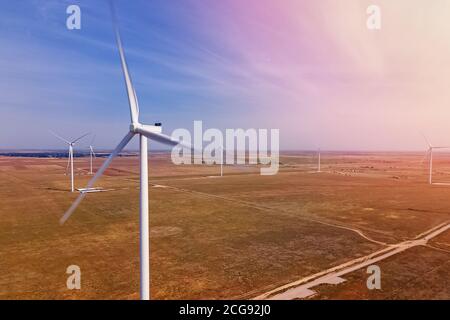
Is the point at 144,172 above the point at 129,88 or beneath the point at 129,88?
beneath

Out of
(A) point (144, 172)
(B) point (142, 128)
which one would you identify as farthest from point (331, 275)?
(B) point (142, 128)

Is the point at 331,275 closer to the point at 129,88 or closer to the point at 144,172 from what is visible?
the point at 144,172

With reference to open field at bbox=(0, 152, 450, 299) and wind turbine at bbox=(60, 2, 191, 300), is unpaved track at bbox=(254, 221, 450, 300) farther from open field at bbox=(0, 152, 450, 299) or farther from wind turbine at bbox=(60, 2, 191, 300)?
wind turbine at bbox=(60, 2, 191, 300)

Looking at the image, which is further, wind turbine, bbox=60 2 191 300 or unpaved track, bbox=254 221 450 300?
unpaved track, bbox=254 221 450 300

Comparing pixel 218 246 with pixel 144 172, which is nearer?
pixel 144 172

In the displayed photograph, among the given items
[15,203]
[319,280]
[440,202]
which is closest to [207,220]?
[319,280]

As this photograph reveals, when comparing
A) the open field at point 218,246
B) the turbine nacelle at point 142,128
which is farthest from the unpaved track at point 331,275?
the turbine nacelle at point 142,128

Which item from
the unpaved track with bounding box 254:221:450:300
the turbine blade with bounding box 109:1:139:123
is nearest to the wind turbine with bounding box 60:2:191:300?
the turbine blade with bounding box 109:1:139:123
